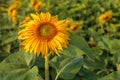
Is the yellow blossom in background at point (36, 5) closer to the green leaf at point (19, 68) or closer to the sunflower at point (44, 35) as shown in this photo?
the green leaf at point (19, 68)

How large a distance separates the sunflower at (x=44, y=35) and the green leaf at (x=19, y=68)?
13 cm

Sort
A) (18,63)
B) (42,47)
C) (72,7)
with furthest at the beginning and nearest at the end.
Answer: (72,7) → (18,63) → (42,47)

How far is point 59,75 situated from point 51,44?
348mm

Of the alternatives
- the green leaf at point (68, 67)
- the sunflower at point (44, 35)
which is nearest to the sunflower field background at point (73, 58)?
the green leaf at point (68, 67)

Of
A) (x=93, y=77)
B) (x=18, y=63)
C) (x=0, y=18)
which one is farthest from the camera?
(x=0, y=18)

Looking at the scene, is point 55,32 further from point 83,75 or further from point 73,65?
point 83,75

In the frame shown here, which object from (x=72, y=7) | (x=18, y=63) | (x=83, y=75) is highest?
(x=18, y=63)

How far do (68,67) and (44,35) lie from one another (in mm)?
343

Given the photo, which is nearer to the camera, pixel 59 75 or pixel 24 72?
pixel 24 72

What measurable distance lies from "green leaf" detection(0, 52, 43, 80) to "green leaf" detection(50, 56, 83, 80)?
0.62 feet

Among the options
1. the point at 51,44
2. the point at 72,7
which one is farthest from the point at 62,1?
the point at 51,44

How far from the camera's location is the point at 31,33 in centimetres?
236

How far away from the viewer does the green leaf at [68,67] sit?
262 centimetres

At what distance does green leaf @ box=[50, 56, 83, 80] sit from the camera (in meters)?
2.62
